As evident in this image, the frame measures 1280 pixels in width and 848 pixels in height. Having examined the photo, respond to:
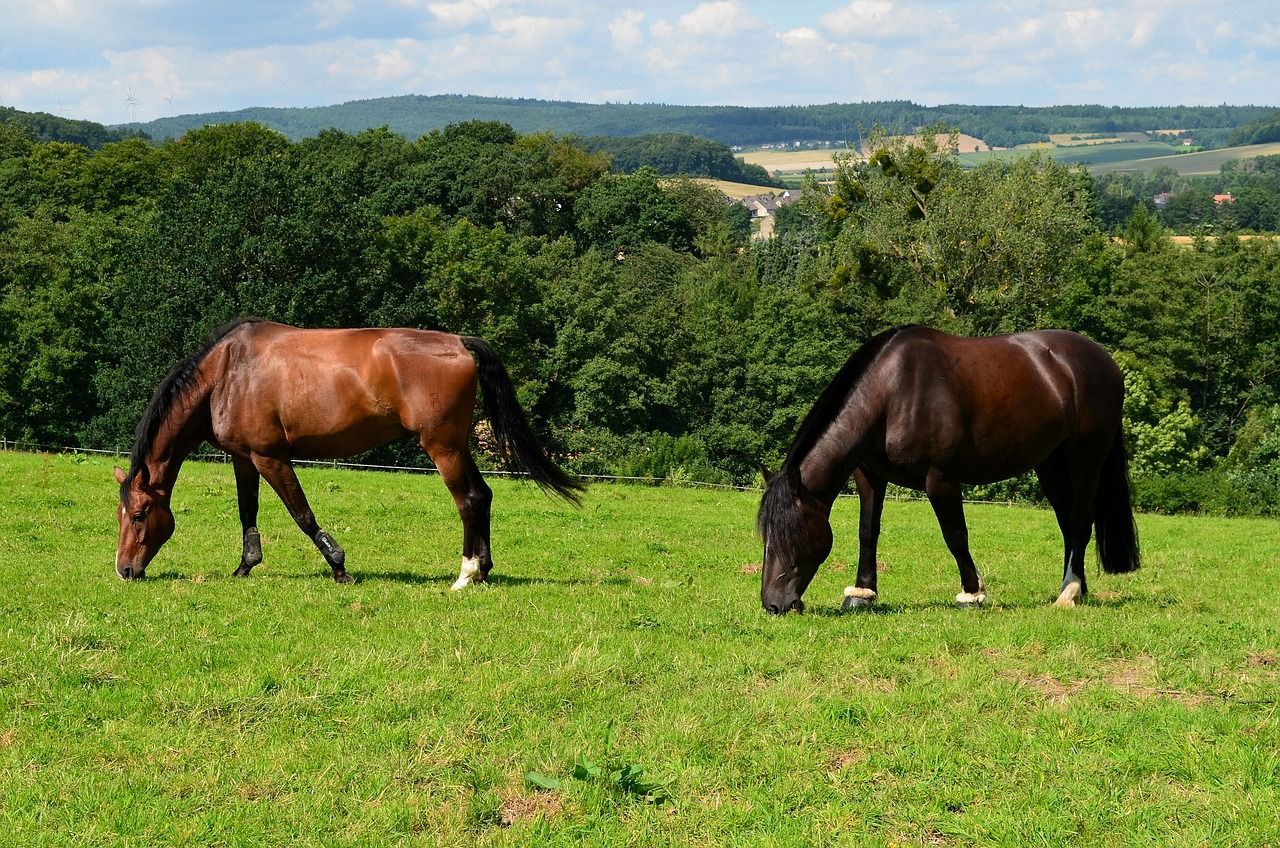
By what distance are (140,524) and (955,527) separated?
8715mm

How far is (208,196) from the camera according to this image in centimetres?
5069

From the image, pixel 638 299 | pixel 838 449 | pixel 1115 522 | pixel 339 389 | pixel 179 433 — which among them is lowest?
pixel 638 299

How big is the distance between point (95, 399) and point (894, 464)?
52206 mm

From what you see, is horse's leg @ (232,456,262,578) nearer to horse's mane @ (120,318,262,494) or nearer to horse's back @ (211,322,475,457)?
horse's back @ (211,322,475,457)

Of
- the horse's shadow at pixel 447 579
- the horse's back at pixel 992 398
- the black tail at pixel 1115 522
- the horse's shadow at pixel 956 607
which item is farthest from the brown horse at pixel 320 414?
the black tail at pixel 1115 522

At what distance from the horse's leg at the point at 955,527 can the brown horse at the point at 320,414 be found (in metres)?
3.97

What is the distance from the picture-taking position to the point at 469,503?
13008 mm

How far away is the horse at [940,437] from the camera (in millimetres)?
11523

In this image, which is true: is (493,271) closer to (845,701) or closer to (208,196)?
(208,196)

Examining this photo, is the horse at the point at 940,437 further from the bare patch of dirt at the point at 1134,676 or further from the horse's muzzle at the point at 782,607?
the bare patch of dirt at the point at 1134,676

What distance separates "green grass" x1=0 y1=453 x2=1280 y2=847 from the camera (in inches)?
256

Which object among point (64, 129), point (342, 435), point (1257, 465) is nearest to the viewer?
point (342, 435)

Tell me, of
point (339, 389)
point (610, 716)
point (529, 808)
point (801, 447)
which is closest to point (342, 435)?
point (339, 389)

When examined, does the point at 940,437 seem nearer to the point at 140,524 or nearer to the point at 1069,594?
the point at 1069,594
